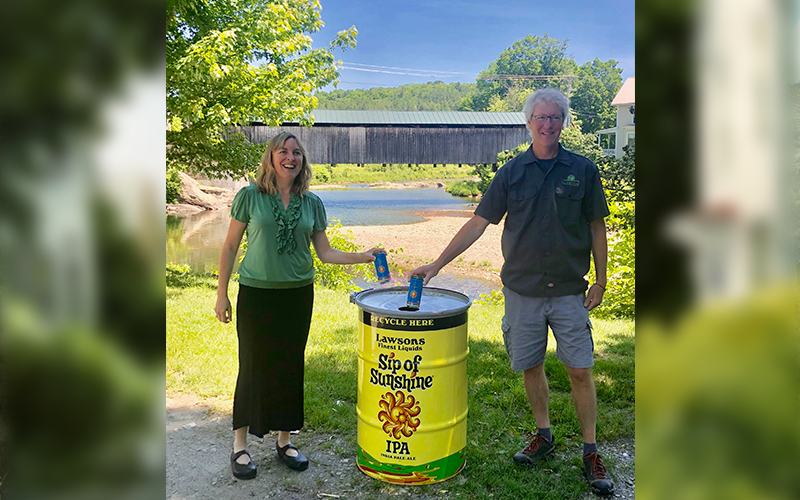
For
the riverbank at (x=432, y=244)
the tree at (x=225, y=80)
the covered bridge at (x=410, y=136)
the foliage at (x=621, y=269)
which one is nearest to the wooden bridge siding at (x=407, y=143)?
the covered bridge at (x=410, y=136)

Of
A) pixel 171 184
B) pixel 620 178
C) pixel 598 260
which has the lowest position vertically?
pixel 598 260

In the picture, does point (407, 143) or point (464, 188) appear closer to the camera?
point (407, 143)

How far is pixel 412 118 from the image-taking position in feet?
85.3

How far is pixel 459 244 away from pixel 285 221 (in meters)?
1.05

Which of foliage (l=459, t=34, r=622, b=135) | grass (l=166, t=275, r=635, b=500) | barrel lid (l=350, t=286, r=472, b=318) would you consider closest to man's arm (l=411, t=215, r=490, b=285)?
barrel lid (l=350, t=286, r=472, b=318)

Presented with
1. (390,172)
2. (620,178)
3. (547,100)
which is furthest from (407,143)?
(547,100)

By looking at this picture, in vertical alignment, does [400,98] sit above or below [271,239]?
above

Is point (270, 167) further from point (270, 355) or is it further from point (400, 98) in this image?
point (400, 98)

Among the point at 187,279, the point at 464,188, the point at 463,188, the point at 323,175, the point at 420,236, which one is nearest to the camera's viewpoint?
the point at 187,279

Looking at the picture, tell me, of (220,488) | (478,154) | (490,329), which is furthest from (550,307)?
(478,154)

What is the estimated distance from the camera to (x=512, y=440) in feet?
14.0

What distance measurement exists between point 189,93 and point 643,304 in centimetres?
1014

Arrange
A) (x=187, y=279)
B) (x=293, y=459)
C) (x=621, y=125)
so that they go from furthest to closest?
(x=621, y=125), (x=187, y=279), (x=293, y=459)

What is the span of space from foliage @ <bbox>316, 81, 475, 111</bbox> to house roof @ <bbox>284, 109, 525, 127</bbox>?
215 cm
